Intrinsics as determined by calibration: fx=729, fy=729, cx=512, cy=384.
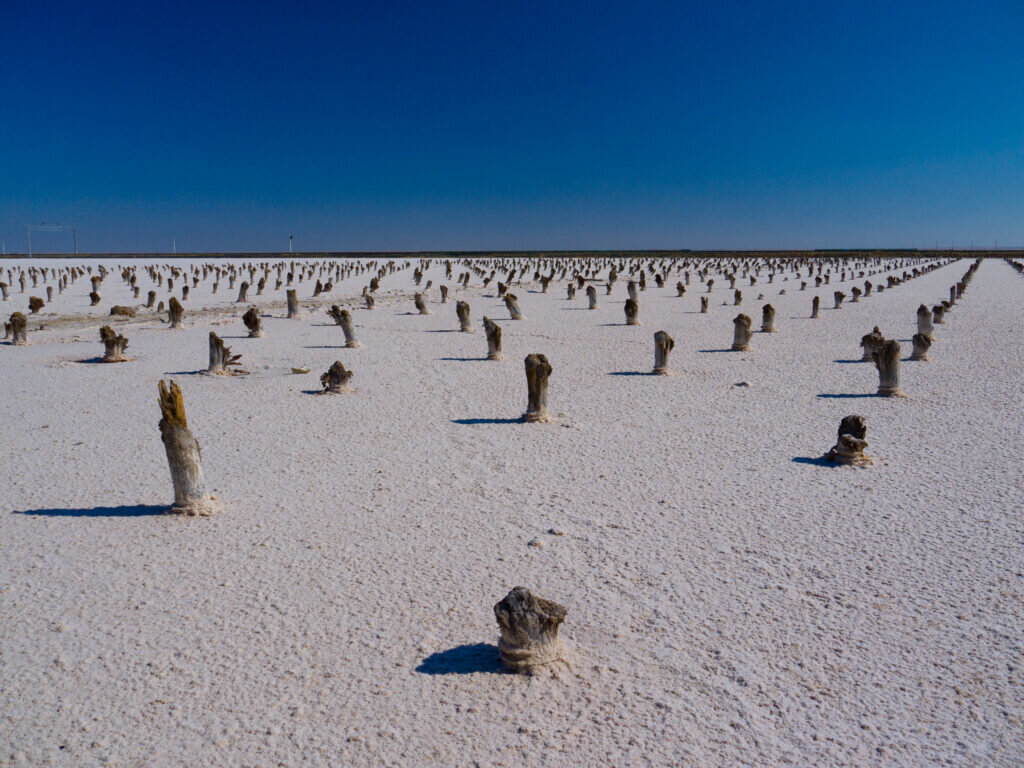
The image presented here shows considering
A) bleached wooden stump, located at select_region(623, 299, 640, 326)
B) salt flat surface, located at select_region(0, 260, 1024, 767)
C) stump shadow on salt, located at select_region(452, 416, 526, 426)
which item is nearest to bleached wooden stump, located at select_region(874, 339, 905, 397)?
salt flat surface, located at select_region(0, 260, 1024, 767)

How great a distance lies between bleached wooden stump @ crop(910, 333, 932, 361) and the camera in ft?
41.5

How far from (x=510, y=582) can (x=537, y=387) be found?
4.28 meters

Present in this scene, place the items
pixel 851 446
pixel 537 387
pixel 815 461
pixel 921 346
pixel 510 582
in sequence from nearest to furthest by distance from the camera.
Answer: pixel 510 582
pixel 851 446
pixel 815 461
pixel 537 387
pixel 921 346

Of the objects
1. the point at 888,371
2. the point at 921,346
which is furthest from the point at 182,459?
the point at 921,346

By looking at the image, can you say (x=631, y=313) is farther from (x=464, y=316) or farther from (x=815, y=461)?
(x=815, y=461)

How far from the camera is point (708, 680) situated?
356 cm

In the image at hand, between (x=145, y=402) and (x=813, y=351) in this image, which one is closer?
(x=145, y=402)

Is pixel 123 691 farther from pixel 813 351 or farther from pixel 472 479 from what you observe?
pixel 813 351

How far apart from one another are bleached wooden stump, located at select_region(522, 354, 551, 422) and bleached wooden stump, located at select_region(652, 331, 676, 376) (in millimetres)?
3883

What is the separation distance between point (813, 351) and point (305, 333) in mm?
11489

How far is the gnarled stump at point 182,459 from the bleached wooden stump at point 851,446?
219 inches

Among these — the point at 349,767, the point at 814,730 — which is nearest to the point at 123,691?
the point at 349,767

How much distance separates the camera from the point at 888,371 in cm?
1002

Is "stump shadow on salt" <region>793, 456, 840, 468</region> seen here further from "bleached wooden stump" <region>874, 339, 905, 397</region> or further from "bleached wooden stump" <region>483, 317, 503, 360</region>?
"bleached wooden stump" <region>483, 317, 503, 360</region>
